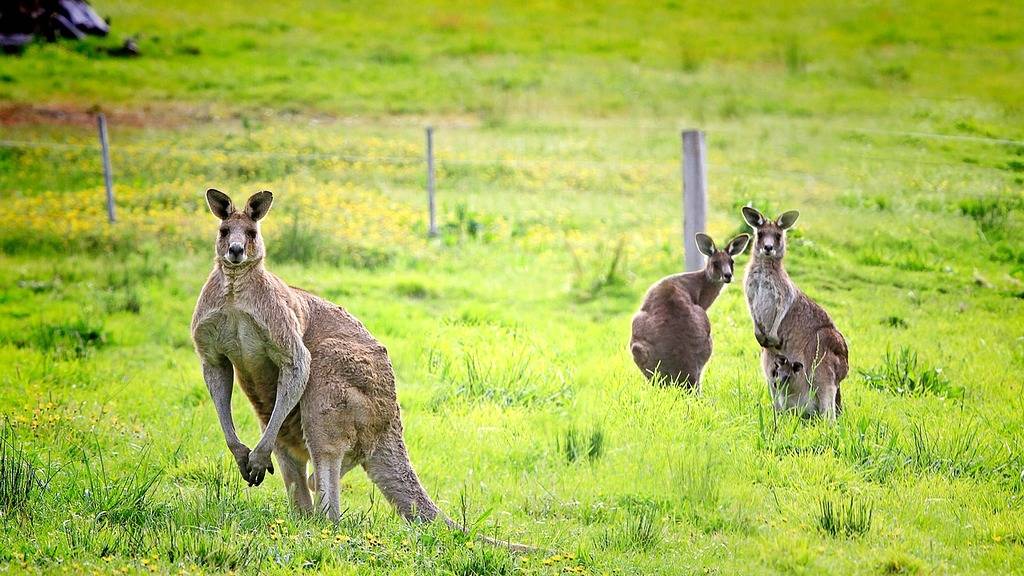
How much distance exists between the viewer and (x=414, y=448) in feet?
28.8

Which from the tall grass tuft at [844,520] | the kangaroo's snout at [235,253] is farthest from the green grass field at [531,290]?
the kangaroo's snout at [235,253]

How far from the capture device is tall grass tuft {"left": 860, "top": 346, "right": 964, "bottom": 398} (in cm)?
949

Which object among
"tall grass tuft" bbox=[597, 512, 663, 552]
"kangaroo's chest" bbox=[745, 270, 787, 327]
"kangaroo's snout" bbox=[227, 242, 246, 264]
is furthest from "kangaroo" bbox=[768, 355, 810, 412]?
"kangaroo's snout" bbox=[227, 242, 246, 264]

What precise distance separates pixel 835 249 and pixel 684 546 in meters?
7.90

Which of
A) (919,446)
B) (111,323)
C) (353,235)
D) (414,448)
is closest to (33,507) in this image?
(414,448)

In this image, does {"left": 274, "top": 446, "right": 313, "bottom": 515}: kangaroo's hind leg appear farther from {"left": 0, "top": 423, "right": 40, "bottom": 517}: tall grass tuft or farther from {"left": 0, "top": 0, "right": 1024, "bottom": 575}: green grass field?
{"left": 0, "top": 423, "right": 40, "bottom": 517}: tall grass tuft

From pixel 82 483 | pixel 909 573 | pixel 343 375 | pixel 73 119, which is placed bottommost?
pixel 909 573

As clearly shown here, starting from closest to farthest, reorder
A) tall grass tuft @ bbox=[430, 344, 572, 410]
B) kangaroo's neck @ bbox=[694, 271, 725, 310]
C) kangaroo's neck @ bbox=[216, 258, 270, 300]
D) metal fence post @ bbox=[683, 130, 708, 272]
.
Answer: kangaroo's neck @ bbox=[216, 258, 270, 300], tall grass tuft @ bbox=[430, 344, 572, 410], kangaroo's neck @ bbox=[694, 271, 725, 310], metal fence post @ bbox=[683, 130, 708, 272]

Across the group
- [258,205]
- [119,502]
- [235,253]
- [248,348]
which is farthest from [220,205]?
[119,502]

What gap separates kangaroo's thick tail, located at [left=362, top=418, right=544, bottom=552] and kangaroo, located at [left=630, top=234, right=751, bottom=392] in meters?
2.96

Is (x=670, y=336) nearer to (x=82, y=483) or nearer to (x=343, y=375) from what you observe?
(x=343, y=375)

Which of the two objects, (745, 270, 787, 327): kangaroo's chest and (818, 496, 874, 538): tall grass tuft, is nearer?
(818, 496, 874, 538): tall grass tuft

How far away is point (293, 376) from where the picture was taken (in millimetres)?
6547

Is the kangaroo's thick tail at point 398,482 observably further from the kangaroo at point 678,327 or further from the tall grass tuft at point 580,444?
the kangaroo at point 678,327
